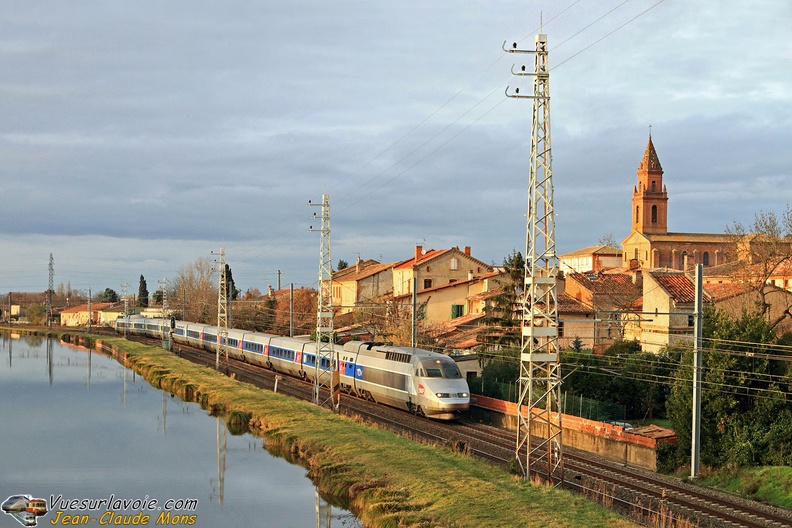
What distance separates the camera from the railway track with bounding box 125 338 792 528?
68.6 feet

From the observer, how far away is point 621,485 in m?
24.7

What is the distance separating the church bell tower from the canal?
4193 inches

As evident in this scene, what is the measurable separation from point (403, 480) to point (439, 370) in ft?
41.5

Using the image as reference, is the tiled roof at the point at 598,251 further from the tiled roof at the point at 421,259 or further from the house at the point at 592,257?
the tiled roof at the point at 421,259

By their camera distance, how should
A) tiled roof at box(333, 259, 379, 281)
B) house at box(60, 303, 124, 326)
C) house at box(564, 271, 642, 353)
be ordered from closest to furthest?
1. house at box(564, 271, 642, 353)
2. tiled roof at box(333, 259, 379, 281)
3. house at box(60, 303, 124, 326)

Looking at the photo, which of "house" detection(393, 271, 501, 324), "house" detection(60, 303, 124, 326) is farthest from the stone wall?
"house" detection(60, 303, 124, 326)

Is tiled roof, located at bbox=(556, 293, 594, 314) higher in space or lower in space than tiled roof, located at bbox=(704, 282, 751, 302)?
lower

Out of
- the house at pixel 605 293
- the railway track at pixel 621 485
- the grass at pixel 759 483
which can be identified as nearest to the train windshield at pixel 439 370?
the railway track at pixel 621 485

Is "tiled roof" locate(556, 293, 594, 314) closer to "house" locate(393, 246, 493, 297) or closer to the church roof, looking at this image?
"house" locate(393, 246, 493, 297)

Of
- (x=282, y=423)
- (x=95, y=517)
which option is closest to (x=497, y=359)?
(x=282, y=423)

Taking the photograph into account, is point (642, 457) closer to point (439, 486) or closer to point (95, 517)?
point (439, 486)

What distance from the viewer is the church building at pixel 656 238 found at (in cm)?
13196

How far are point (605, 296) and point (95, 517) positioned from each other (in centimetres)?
4874

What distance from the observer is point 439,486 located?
74.6 ft
